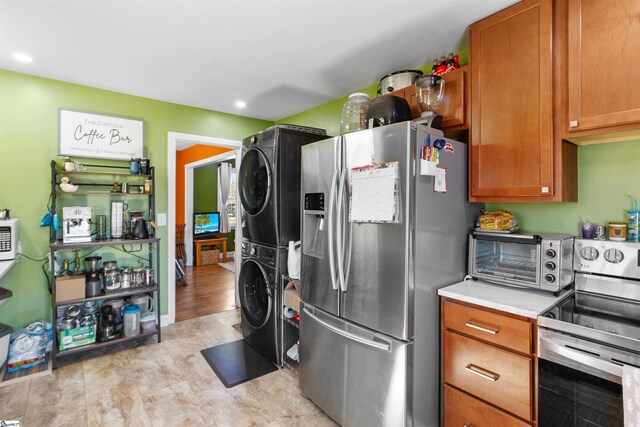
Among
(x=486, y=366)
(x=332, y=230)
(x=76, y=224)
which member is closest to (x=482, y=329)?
(x=486, y=366)

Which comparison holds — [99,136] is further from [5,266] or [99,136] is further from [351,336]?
[351,336]

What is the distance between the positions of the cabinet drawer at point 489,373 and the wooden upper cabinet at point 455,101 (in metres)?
1.28

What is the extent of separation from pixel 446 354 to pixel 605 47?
168cm

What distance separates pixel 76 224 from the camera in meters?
2.74

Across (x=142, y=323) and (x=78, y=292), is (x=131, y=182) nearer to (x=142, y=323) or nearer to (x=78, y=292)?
(x=78, y=292)

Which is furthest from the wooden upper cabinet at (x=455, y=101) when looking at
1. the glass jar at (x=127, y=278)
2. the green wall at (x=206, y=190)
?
the green wall at (x=206, y=190)

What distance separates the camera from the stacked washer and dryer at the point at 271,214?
2.55 m

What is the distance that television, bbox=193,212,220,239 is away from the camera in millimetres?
6902

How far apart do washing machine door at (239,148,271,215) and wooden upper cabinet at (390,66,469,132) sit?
1403mm

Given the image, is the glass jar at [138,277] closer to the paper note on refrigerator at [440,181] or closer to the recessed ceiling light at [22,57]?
the recessed ceiling light at [22,57]

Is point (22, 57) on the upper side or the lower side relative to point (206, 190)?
upper

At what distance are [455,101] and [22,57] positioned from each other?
3.27 m

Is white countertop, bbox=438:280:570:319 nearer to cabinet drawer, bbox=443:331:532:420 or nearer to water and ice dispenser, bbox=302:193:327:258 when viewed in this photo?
cabinet drawer, bbox=443:331:532:420

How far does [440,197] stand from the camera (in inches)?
67.8
